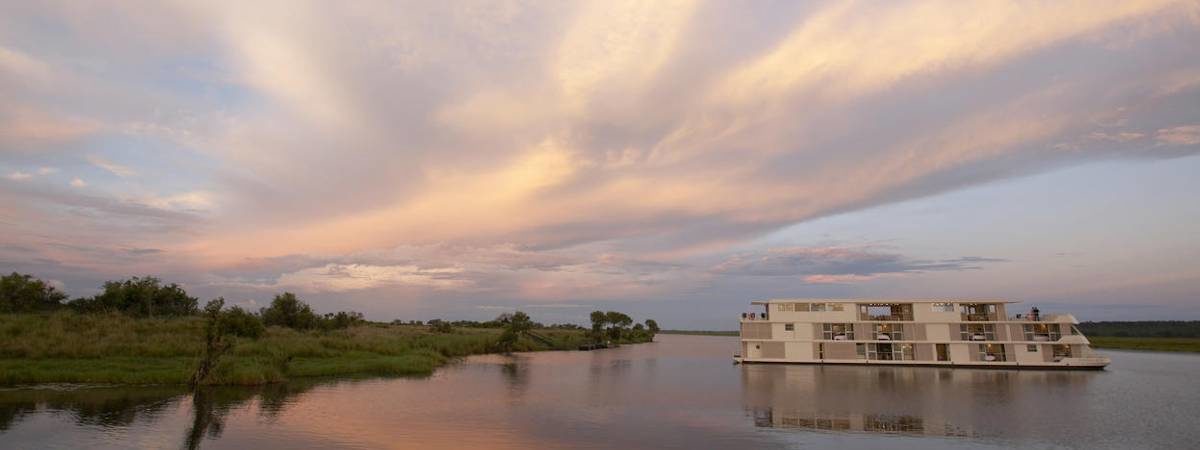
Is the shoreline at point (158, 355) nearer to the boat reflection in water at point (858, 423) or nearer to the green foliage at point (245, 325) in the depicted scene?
the green foliage at point (245, 325)

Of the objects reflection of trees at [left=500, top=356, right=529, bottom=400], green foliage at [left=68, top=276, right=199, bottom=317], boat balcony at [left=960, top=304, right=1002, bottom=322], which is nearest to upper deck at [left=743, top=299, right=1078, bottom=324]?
boat balcony at [left=960, top=304, right=1002, bottom=322]

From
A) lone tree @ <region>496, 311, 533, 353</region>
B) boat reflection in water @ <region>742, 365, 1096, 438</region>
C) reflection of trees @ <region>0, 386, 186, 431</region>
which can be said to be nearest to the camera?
reflection of trees @ <region>0, 386, 186, 431</region>

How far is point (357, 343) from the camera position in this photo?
174ft

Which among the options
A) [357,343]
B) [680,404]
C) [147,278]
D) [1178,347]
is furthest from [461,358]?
[1178,347]

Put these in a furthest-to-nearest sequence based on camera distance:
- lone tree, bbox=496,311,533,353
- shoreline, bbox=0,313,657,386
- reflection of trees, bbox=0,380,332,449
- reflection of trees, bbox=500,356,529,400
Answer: lone tree, bbox=496,311,533,353 → reflection of trees, bbox=500,356,529,400 → shoreline, bbox=0,313,657,386 → reflection of trees, bbox=0,380,332,449

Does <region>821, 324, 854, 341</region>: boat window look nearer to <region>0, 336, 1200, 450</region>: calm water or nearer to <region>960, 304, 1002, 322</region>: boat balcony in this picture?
<region>960, 304, 1002, 322</region>: boat balcony

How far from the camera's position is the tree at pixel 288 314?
67000 millimetres

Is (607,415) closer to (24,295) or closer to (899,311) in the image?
(899,311)

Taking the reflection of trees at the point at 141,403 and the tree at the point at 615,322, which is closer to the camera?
the reflection of trees at the point at 141,403

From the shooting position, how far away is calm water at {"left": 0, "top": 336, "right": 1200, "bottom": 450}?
21.8m

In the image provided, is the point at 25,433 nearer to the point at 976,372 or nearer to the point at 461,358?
the point at 461,358

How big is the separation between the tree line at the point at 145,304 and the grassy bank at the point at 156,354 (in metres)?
2.89

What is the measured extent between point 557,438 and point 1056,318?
53490 mm

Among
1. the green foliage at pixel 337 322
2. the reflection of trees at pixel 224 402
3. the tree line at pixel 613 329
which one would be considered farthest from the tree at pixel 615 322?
the reflection of trees at pixel 224 402
